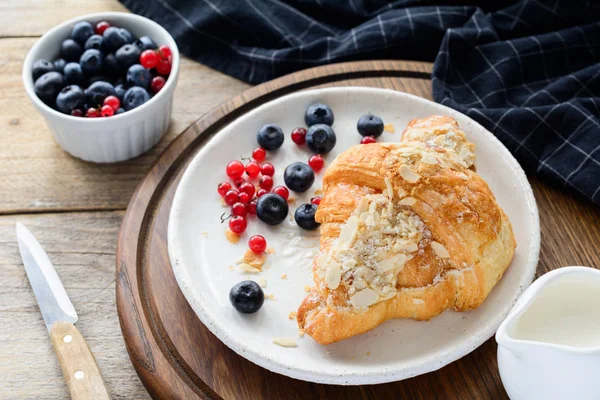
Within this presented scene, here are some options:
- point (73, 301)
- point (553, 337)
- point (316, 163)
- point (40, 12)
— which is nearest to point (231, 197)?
point (316, 163)

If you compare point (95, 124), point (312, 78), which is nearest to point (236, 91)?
point (312, 78)

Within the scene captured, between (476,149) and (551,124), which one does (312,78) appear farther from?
(551,124)

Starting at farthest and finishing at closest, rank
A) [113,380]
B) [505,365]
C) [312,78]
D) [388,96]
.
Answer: [312,78] → [388,96] → [113,380] → [505,365]

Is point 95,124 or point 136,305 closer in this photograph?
point 136,305

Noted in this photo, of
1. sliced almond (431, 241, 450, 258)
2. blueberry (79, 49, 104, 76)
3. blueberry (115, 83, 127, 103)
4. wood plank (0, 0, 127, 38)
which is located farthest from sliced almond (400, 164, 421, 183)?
wood plank (0, 0, 127, 38)

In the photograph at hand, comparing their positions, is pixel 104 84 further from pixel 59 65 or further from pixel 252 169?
pixel 252 169

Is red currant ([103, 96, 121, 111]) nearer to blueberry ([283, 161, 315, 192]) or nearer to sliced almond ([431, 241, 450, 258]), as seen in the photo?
blueberry ([283, 161, 315, 192])

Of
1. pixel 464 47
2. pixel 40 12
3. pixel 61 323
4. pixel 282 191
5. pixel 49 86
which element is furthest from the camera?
pixel 40 12
